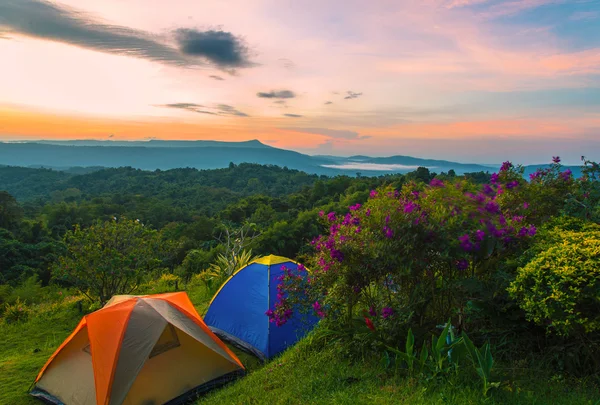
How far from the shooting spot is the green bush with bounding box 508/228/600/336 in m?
2.60

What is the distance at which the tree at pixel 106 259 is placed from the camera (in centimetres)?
759

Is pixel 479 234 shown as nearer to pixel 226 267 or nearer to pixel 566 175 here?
pixel 566 175

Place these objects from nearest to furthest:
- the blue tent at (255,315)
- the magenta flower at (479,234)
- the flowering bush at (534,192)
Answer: the magenta flower at (479,234)
the flowering bush at (534,192)
the blue tent at (255,315)

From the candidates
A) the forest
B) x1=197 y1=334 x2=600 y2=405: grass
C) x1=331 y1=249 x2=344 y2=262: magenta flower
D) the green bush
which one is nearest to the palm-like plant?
the forest

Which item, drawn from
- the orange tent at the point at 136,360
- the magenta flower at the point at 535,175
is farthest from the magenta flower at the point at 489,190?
the orange tent at the point at 136,360

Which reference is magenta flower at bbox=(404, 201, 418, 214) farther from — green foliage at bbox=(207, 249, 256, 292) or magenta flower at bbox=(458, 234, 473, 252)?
green foliage at bbox=(207, 249, 256, 292)

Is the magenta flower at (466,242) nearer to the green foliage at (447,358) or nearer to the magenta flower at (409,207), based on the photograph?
the magenta flower at (409,207)

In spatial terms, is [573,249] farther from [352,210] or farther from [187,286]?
[187,286]

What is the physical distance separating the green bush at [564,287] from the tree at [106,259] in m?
7.22

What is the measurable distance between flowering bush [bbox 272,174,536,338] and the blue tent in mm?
1532

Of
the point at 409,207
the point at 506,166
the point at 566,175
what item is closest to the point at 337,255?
the point at 409,207

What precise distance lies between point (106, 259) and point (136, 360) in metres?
3.94

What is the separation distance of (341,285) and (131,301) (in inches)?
114

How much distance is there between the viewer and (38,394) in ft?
15.4
